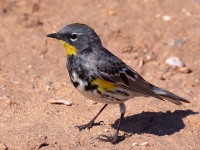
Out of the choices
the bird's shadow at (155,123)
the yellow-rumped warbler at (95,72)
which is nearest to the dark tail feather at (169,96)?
the yellow-rumped warbler at (95,72)

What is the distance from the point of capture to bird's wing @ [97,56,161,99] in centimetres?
848

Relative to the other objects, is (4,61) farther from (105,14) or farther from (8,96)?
(105,14)

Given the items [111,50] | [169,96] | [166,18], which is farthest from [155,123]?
[166,18]

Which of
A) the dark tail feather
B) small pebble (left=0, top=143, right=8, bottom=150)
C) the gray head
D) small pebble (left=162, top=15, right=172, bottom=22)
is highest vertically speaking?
the gray head

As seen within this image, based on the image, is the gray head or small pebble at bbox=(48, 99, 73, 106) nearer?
the gray head

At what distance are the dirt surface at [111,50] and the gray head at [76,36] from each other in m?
1.20

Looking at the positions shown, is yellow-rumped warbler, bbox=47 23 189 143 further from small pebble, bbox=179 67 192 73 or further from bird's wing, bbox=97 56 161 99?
small pebble, bbox=179 67 192 73

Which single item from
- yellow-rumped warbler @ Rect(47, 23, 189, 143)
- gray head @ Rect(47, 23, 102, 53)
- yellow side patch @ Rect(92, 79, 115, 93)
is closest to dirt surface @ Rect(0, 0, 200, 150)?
yellow-rumped warbler @ Rect(47, 23, 189, 143)

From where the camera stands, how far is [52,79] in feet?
33.3

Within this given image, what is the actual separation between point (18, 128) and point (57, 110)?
3.07ft

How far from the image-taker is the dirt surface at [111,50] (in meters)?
8.53

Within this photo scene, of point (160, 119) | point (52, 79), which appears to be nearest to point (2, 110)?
point (52, 79)

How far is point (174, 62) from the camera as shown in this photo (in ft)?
36.0

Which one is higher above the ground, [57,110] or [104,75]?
[104,75]
